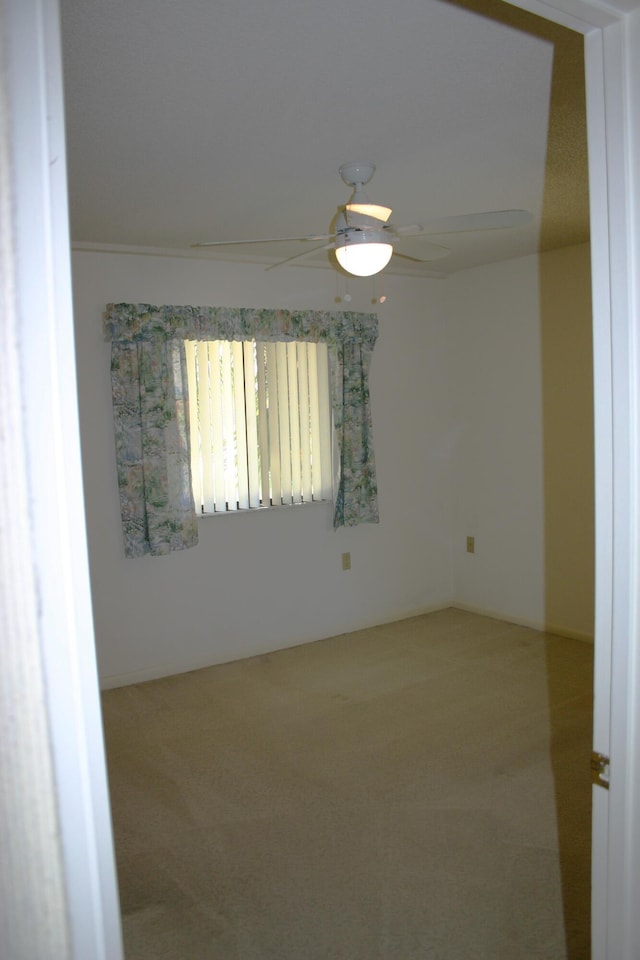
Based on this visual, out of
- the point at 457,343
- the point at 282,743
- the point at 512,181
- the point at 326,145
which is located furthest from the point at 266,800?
the point at 457,343

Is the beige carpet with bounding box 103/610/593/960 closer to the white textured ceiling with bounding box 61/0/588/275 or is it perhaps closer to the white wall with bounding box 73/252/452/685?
the white wall with bounding box 73/252/452/685

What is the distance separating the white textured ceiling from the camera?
1.81 m

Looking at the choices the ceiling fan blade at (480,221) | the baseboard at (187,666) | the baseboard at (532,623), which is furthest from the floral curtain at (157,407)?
the baseboard at (532,623)

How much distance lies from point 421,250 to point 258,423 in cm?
190

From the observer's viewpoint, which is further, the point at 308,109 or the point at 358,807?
the point at 358,807

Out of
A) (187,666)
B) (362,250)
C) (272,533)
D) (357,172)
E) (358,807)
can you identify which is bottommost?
(358,807)

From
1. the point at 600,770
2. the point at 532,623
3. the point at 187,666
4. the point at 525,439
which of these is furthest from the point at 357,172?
the point at 532,623

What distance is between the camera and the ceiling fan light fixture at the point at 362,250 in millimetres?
2607

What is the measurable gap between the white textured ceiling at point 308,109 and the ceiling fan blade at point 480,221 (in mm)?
326

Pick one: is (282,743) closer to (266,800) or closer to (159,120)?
(266,800)

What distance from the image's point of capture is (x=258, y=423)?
15.0 feet

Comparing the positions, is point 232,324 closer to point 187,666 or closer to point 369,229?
point 369,229

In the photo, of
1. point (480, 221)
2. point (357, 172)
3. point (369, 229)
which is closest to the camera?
point (480, 221)

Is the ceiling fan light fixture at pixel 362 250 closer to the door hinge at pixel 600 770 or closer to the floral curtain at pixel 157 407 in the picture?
the floral curtain at pixel 157 407
